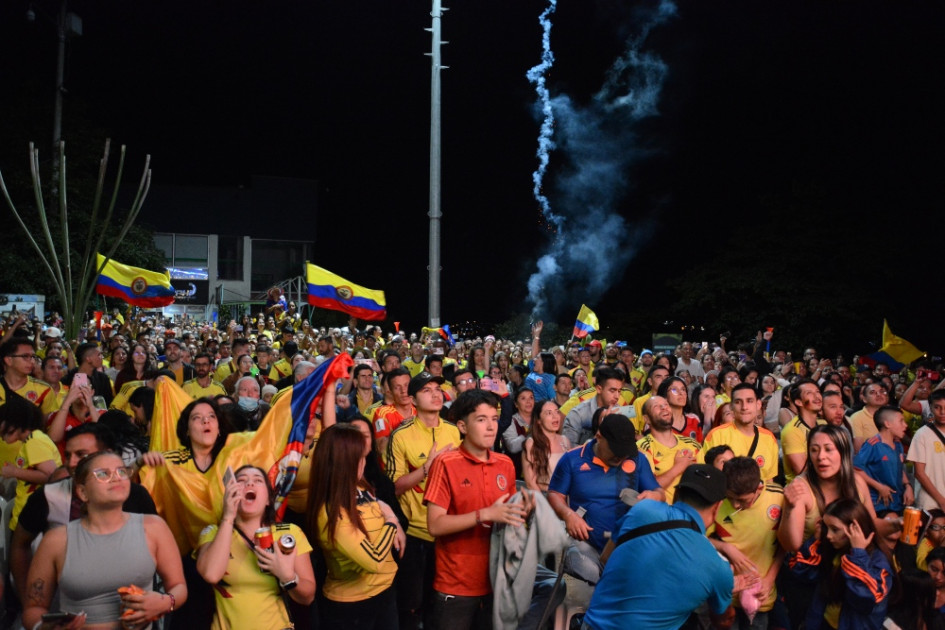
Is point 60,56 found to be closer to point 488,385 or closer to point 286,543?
point 488,385

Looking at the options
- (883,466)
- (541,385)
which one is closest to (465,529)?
(883,466)

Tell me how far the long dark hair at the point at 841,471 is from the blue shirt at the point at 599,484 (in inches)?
35.1

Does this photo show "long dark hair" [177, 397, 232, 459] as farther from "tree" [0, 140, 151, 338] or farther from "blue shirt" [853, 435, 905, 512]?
"tree" [0, 140, 151, 338]

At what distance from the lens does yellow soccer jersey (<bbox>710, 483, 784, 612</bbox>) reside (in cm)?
500

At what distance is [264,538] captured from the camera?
12.9 feet

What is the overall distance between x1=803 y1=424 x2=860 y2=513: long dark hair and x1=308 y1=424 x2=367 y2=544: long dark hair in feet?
8.53

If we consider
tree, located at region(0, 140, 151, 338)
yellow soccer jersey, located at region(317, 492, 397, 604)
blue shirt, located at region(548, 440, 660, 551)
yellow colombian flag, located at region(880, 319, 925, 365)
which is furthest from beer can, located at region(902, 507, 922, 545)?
tree, located at region(0, 140, 151, 338)

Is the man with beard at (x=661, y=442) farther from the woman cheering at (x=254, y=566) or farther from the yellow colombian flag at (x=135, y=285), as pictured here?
the yellow colombian flag at (x=135, y=285)

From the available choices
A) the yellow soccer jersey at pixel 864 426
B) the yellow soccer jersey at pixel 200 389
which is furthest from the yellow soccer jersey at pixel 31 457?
the yellow soccer jersey at pixel 864 426

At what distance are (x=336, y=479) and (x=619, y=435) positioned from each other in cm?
Answer: 162

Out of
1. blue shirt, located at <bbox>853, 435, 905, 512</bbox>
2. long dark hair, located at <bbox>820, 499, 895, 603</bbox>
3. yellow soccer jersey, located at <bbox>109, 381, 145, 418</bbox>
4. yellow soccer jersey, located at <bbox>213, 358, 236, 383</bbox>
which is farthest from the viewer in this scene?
yellow soccer jersey, located at <bbox>213, 358, 236, 383</bbox>

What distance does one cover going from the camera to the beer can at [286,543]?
3959mm

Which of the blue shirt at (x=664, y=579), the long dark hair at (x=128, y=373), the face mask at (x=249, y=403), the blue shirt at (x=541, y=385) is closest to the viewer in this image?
the blue shirt at (x=664, y=579)

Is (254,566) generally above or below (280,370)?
below
